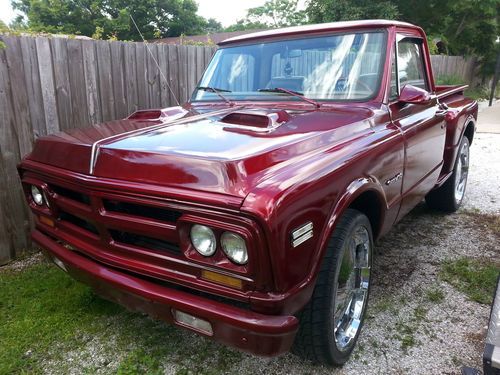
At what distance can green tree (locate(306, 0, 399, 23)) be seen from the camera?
695 inches

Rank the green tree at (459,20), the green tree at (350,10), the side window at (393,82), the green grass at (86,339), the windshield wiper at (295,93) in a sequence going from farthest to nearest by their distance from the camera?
the green tree at (459,20) < the green tree at (350,10) < the side window at (393,82) < the windshield wiper at (295,93) < the green grass at (86,339)

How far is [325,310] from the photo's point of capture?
6.82 feet

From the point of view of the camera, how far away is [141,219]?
1.97m

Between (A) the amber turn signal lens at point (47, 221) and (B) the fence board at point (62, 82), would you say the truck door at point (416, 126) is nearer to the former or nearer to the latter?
(A) the amber turn signal lens at point (47, 221)

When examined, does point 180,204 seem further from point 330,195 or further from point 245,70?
point 245,70

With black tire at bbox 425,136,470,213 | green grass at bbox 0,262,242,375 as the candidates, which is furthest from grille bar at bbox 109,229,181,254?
black tire at bbox 425,136,470,213

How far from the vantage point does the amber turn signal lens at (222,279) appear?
175cm

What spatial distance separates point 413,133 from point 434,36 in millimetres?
20627

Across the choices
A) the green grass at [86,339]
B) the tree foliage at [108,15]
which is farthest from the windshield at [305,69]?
the tree foliage at [108,15]

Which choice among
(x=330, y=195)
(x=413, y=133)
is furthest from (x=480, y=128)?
(x=330, y=195)

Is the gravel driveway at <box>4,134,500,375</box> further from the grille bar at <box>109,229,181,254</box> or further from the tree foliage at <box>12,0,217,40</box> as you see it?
the tree foliage at <box>12,0,217,40</box>

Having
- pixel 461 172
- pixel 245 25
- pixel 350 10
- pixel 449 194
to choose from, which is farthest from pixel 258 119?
pixel 245 25

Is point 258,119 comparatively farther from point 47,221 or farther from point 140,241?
point 47,221

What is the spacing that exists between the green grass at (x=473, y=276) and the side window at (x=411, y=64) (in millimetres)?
1599
